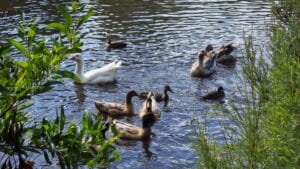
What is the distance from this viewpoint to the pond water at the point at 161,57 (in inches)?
422

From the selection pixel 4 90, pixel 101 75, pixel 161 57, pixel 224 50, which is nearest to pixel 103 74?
pixel 101 75

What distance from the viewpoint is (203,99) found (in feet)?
42.5

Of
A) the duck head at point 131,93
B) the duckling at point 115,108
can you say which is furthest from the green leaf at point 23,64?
the duck head at point 131,93

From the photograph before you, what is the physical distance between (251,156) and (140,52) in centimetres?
1167

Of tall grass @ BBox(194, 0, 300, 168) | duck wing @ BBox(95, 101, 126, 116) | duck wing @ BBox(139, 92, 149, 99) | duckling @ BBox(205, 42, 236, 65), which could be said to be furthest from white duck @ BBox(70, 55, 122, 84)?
tall grass @ BBox(194, 0, 300, 168)

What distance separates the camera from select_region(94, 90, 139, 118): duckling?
1227 cm

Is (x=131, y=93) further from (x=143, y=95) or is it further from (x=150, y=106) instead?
(x=150, y=106)

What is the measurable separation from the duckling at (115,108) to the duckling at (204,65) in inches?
112

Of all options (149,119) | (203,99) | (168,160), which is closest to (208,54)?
(203,99)

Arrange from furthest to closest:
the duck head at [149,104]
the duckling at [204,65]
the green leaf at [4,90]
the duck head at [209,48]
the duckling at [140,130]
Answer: the duck head at [209,48]
the duckling at [204,65]
the duck head at [149,104]
the duckling at [140,130]
the green leaf at [4,90]

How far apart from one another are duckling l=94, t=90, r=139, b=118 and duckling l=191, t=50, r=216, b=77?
2.84 m

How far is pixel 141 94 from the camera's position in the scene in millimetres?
13133

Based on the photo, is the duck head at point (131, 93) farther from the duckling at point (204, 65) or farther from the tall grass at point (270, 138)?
the tall grass at point (270, 138)

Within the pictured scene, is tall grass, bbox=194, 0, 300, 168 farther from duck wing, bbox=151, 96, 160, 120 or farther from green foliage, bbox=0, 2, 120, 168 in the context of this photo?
duck wing, bbox=151, 96, 160, 120
